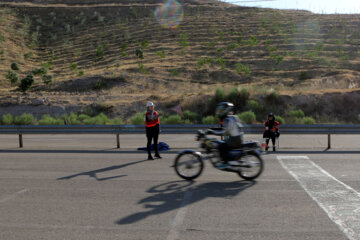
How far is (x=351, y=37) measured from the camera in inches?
2181

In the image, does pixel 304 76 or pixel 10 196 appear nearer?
pixel 10 196

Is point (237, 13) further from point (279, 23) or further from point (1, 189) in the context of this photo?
point (1, 189)

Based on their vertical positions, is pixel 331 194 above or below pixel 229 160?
below

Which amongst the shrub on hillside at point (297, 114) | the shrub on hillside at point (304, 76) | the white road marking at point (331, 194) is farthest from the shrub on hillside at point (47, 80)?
the white road marking at point (331, 194)

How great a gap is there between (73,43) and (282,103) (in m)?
47.0

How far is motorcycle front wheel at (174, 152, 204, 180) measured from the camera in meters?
8.83

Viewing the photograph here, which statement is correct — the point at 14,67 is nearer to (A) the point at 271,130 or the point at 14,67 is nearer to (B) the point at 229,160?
(A) the point at 271,130

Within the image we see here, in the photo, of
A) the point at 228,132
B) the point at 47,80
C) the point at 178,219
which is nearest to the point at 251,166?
the point at 228,132

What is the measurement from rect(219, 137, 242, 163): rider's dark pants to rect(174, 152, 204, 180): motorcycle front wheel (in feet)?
1.95

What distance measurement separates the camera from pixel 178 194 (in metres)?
7.52

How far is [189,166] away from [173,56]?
4298 cm

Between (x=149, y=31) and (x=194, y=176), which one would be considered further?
(x=149, y=31)

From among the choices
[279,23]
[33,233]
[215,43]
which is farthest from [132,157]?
[279,23]

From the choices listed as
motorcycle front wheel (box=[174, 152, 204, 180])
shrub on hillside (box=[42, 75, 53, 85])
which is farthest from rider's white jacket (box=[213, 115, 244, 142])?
shrub on hillside (box=[42, 75, 53, 85])
